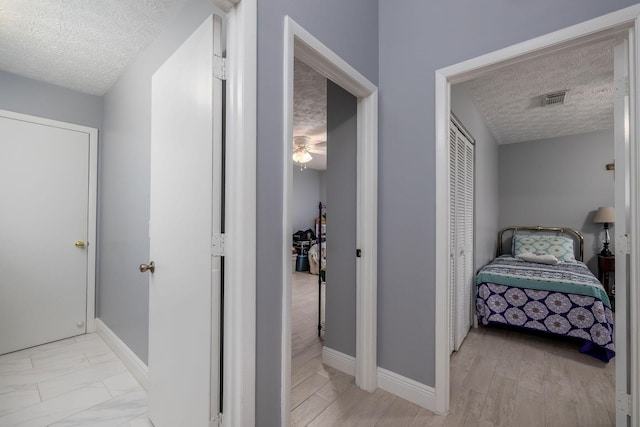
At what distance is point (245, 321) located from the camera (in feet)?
3.64

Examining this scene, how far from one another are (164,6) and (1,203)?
2.31 metres

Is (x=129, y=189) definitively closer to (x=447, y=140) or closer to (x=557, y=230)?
(x=447, y=140)

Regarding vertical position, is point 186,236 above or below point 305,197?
below

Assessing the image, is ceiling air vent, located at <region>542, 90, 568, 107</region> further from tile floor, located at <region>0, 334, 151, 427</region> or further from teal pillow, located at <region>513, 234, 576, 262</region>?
tile floor, located at <region>0, 334, 151, 427</region>

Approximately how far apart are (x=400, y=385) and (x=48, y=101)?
13.1 feet

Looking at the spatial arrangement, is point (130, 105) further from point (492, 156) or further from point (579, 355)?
point (492, 156)

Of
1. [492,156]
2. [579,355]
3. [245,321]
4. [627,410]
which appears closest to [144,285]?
[245,321]

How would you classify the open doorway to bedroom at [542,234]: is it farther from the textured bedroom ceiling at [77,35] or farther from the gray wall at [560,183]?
the textured bedroom ceiling at [77,35]

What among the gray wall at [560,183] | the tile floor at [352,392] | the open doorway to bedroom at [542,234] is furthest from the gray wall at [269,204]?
the gray wall at [560,183]

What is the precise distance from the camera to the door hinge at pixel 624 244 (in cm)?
123

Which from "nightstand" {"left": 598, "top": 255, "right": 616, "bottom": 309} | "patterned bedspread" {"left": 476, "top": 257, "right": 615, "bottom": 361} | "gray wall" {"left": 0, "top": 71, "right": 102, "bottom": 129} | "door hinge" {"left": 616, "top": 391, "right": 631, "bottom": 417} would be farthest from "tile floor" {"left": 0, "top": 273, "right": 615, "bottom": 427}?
"gray wall" {"left": 0, "top": 71, "right": 102, "bottom": 129}

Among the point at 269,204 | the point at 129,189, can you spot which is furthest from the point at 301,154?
the point at 269,204

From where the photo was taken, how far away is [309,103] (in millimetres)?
3312

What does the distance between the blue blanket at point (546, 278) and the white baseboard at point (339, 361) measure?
1.86 meters
